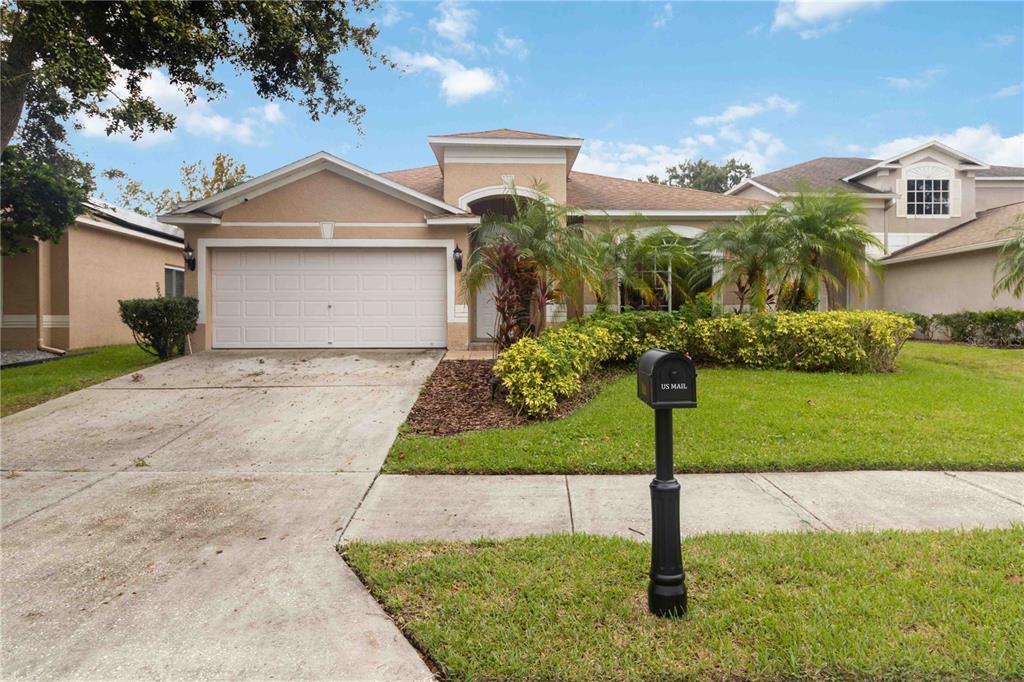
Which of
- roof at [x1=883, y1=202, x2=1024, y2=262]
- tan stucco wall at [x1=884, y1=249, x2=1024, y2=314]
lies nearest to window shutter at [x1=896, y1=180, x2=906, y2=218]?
roof at [x1=883, y1=202, x2=1024, y2=262]

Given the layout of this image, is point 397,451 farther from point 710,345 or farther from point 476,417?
point 710,345

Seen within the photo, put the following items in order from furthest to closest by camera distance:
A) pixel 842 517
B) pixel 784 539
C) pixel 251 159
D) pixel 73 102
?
pixel 251 159 → pixel 73 102 → pixel 842 517 → pixel 784 539

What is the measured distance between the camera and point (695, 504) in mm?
4699

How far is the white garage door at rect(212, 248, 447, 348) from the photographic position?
13.1 metres

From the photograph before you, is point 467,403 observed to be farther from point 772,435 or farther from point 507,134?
point 507,134

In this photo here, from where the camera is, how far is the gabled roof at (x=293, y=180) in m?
12.7

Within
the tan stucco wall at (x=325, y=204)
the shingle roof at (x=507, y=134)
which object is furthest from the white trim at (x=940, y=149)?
the tan stucco wall at (x=325, y=204)

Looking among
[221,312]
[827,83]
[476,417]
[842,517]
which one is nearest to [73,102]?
[221,312]

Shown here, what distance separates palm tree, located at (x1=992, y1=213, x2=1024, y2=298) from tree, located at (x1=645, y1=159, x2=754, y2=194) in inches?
1128

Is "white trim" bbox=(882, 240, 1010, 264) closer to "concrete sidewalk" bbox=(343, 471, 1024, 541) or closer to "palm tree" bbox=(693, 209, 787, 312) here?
"palm tree" bbox=(693, 209, 787, 312)

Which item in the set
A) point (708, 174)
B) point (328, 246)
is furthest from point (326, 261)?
point (708, 174)

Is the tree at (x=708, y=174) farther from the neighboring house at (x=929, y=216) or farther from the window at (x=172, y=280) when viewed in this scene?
the window at (x=172, y=280)

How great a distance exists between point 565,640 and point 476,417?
494 centimetres

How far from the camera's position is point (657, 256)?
1284cm
